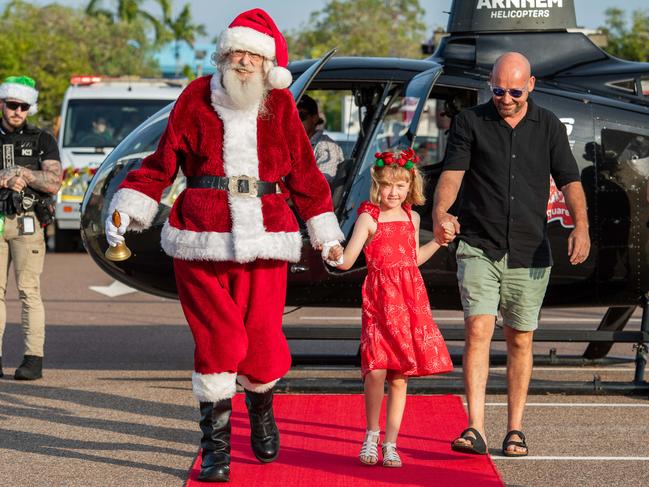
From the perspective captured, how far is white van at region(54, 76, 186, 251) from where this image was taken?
19906 millimetres

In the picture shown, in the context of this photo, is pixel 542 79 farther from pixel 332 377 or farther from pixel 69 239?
pixel 69 239

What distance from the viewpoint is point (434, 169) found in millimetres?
8242

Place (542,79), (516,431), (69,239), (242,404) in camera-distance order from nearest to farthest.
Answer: (516,431) < (242,404) < (542,79) < (69,239)

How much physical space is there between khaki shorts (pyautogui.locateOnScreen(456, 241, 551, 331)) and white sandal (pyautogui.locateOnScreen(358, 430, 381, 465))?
80 cm

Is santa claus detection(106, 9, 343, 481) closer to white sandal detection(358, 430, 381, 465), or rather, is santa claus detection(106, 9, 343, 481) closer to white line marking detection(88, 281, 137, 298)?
white sandal detection(358, 430, 381, 465)

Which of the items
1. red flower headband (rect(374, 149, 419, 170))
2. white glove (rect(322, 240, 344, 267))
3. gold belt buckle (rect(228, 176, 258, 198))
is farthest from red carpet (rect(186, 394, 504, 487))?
red flower headband (rect(374, 149, 419, 170))

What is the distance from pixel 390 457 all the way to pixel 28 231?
3.70 m

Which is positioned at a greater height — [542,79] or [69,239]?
[542,79]

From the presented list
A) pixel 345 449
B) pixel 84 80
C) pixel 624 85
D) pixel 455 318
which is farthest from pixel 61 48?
pixel 345 449

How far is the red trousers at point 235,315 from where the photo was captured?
19.8ft

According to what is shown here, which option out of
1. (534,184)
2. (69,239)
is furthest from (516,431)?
(69,239)

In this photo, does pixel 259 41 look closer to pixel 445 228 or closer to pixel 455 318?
pixel 445 228

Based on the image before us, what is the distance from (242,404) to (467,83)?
2472 millimetres

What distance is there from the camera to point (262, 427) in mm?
6348
